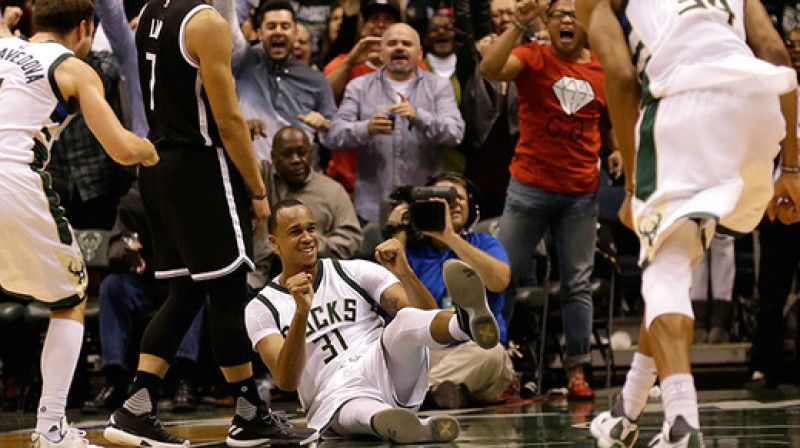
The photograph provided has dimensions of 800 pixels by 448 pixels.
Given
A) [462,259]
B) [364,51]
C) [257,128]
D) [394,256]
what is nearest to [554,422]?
[462,259]

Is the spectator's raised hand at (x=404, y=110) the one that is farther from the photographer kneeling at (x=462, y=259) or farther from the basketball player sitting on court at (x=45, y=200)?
the basketball player sitting on court at (x=45, y=200)

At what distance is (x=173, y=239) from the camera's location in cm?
504

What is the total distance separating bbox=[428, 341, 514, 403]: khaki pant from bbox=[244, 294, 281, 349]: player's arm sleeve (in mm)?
1581

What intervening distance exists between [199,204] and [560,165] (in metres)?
2.85

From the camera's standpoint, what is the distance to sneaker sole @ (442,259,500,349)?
14.9 ft

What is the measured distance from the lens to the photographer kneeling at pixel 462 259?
20.3 ft

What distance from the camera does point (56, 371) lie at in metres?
4.64

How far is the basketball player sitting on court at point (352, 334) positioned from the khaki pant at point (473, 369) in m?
1.04

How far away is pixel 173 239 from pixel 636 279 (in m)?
4.77

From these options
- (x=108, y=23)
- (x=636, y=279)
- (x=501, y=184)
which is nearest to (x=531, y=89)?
(x=501, y=184)

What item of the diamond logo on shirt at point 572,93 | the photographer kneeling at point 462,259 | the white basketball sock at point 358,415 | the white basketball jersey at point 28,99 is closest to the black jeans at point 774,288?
the diamond logo on shirt at point 572,93

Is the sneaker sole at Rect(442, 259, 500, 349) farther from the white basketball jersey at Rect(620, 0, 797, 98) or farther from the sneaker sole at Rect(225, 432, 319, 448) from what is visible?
the white basketball jersey at Rect(620, 0, 797, 98)

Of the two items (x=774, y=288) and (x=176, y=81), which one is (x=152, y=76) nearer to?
(x=176, y=81)

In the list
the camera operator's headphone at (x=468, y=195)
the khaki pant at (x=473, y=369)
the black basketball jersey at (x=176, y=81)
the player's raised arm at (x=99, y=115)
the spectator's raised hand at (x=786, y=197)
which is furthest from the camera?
the camera operator's headphone at (x=468, y=195)
